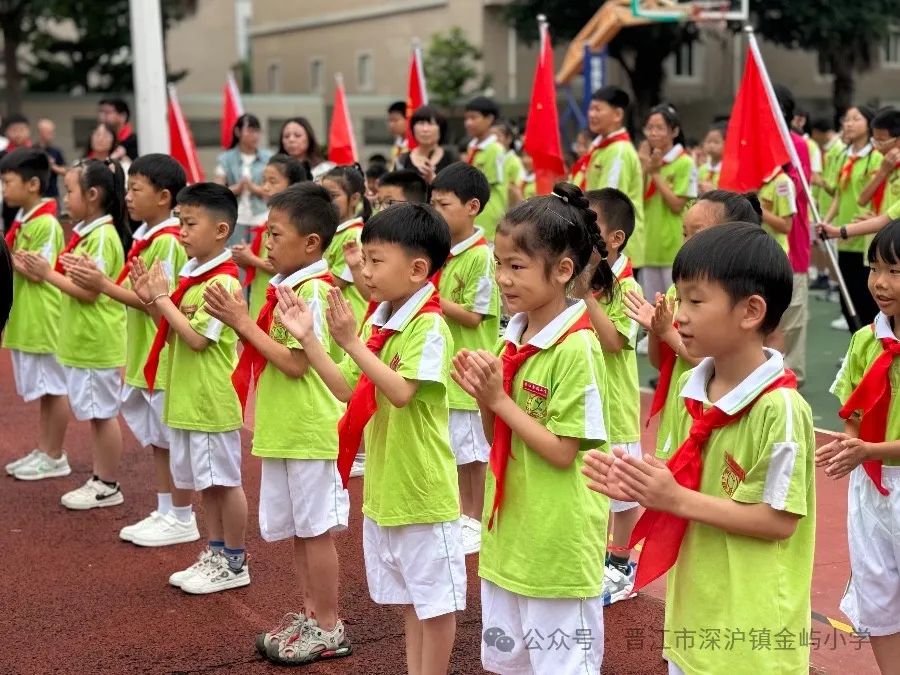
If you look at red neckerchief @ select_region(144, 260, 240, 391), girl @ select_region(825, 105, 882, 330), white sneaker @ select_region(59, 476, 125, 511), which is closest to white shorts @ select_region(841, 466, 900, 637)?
red neckerchief @ select_region(144, 260, 240, 391)

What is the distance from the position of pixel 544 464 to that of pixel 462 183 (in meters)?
2.32

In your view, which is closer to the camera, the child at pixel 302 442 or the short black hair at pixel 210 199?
the child at pixel 302 442

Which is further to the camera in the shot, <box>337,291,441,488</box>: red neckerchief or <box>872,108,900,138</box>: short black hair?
<box>872,108,900,138</box>: short black hair

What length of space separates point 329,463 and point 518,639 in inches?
51.2

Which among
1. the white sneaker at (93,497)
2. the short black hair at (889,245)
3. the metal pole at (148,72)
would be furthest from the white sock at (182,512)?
the metal pole at (148,72)

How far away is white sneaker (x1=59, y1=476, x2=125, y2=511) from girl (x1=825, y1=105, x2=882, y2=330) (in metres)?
5.51

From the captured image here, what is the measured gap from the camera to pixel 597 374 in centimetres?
327

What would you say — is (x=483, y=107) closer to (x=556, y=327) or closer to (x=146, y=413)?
(x=146, y=413)

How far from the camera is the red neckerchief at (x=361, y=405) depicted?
367 centimetres

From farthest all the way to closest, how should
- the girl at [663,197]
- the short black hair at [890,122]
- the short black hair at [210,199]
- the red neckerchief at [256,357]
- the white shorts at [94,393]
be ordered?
the girl at [663,197]
the short black hair at [890,122]
the white shorts at [94,393]
the short black hair at [210,199]
the red neckerchief at [256,357]

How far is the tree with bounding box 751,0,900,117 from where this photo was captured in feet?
98.2

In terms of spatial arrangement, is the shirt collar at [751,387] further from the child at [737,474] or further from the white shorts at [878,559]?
the white shorts at [878,559]

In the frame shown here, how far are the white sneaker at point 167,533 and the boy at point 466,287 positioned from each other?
1.28 meters

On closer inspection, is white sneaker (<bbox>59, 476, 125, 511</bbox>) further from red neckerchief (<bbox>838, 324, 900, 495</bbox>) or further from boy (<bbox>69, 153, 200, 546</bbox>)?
red neckerchief (<bbox>838, 324, 900, 495</bbox>)
